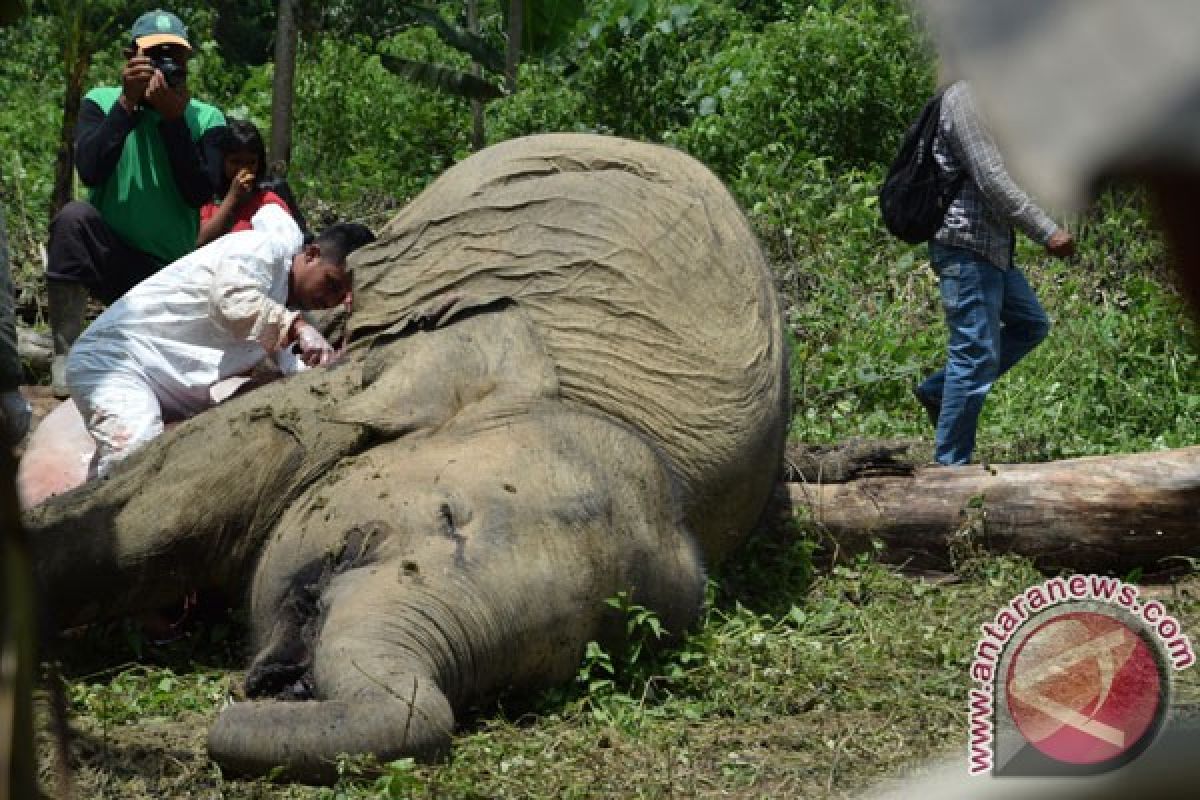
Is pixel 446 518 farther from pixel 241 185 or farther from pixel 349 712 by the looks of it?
pixel 241 185

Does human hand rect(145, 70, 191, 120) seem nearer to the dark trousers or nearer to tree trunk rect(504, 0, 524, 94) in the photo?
the dark trousers

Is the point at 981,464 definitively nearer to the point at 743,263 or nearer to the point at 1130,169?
the point at 743,263

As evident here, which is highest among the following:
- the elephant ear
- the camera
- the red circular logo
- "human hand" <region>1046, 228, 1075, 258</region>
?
the camera

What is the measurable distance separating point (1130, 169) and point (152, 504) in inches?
196

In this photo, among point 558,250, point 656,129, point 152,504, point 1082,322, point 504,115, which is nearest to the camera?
point 152,504

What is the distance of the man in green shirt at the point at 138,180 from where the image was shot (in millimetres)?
7535

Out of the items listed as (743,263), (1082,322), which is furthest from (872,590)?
(1082,322)

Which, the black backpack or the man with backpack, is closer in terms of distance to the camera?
the man with backpack

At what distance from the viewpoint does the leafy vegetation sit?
4664 mm

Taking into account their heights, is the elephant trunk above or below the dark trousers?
below

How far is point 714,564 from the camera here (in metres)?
6.02

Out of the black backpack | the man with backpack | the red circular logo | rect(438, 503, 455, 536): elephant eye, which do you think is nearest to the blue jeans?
the man with backpack

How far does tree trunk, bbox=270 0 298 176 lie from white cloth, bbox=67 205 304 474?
22.0 feet

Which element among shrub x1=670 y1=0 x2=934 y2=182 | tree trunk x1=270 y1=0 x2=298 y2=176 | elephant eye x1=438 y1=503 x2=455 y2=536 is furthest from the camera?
tree trunk x1=270 y1=0 x2=298 y2=176
